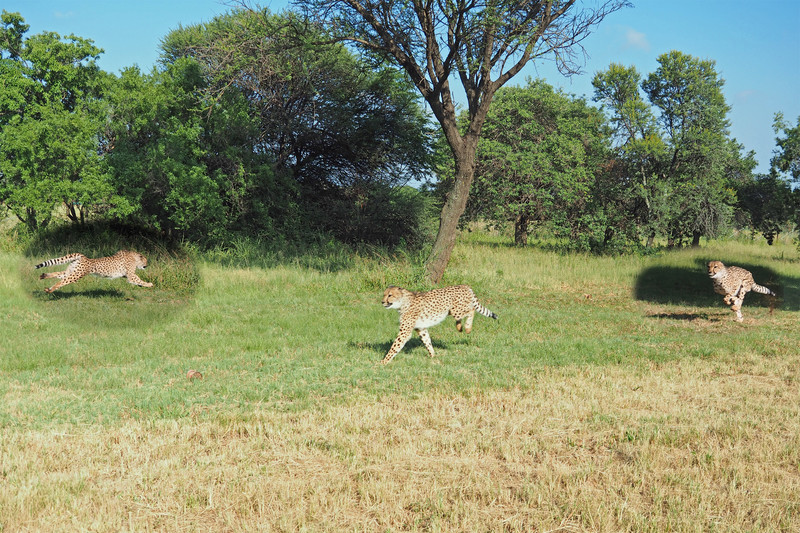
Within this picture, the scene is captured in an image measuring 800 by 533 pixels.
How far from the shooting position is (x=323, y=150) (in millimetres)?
27547

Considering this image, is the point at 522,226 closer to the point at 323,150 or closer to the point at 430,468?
the point at 323,150

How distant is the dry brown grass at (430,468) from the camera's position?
5211 mm

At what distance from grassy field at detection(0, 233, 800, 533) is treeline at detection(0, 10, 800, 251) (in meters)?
8.19

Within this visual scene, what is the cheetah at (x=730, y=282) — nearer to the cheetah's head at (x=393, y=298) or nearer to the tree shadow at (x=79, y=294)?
the cheetah's head at (x=393, y=298)

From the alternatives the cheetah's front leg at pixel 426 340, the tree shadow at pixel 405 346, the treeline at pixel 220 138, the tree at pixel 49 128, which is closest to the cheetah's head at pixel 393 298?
the cheetah's front leg at pixel 426 340

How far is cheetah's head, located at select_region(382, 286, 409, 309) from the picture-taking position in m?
9.77

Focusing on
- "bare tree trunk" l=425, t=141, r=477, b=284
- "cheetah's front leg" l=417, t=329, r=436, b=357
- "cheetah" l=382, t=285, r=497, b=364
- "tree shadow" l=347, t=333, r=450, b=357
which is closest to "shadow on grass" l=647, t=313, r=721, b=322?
"bare tree trunk" l=425, t=141, r=477, b=284

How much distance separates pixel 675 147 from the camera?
2778cm

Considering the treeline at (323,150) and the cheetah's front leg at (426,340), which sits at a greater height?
the treeline at (323,150)

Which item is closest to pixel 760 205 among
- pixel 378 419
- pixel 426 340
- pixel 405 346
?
pixel 405 346

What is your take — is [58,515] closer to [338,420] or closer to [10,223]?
[338,420]

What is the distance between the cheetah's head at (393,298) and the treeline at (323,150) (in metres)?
11.1

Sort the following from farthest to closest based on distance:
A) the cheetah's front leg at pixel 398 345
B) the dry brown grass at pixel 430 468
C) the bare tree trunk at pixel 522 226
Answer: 1. the bare tree trunk at pixel 522 226
2. the cheetah's front leg at pixel 398 345
3. the dry brown grass at pixel 430 468

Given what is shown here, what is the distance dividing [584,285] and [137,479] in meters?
16.9
